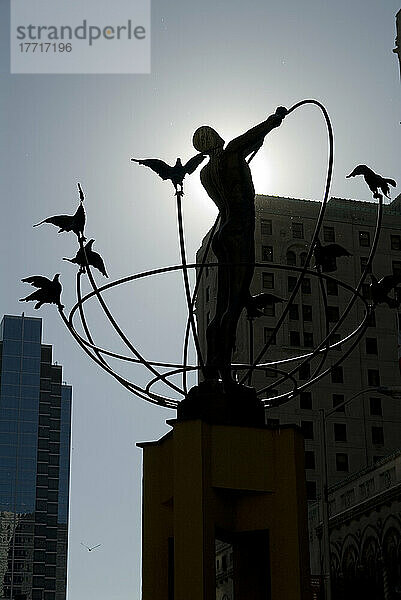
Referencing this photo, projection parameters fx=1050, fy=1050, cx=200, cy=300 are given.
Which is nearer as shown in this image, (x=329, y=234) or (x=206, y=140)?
(x=206, y=140)

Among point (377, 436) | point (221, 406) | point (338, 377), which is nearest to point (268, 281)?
point (338, 377)

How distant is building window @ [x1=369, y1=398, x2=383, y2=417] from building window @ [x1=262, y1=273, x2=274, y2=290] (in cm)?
1224

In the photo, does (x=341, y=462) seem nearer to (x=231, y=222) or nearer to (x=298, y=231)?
(x=298, y=231)

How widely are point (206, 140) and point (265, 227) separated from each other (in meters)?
73.3

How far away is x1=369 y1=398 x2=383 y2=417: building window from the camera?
83688 mm

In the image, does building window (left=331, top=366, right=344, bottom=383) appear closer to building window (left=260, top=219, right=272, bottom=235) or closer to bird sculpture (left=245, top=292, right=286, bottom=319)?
building window (left=260, top=219, right=272, bottom=235)

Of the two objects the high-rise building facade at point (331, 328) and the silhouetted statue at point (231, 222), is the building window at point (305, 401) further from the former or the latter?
the silhouetted statue at point (231, 222)

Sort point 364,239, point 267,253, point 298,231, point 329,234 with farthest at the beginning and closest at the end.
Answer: point 364,239, point 298,231, point 329,234, point 267,253

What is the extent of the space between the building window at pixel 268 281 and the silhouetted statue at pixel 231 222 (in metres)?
70.9

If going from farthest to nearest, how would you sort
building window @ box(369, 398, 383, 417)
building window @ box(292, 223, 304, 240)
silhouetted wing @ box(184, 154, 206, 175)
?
building window @ box(292, 223, 304, 240), building window @ box(369, 398, 383, 417), silhouetted wing @ box(184, 154, 206, 175)

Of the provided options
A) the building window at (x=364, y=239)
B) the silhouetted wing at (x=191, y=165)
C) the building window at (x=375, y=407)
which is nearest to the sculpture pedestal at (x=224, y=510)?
the silhouetted wing at (x=191, y=165)

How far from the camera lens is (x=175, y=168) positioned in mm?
14008

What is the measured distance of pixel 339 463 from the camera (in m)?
79.9

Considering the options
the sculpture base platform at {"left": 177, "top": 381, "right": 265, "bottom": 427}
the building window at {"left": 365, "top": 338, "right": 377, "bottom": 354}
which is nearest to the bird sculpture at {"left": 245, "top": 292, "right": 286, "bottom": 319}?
the sculpture base platform at {"left": 177, "top": 381, "right": 265, "bottom": 427}
